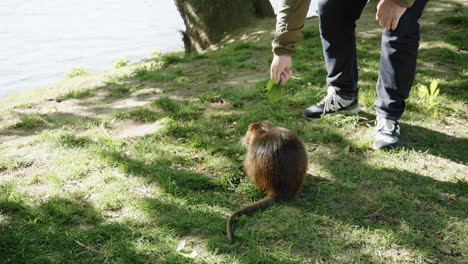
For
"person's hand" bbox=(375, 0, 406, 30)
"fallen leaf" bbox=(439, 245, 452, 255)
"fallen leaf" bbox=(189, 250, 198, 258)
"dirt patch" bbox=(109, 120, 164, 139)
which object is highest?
"person's hand" bbox=(375, 0, 406, 30)

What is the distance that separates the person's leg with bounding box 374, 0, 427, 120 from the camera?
3.05 meters

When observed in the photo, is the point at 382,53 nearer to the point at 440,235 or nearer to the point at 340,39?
the point at 340,39

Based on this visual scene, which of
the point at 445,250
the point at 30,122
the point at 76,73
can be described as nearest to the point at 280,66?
the point at 445,250

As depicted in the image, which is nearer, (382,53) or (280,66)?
(280,66)

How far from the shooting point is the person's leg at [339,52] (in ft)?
11.5

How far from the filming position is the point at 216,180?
3145mm

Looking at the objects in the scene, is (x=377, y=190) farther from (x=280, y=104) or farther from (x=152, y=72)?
(x=152, y=72)

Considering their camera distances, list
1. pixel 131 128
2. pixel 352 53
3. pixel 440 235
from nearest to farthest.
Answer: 1. pixel 440 235
2. pixel 352 53
3. pixel 131 128

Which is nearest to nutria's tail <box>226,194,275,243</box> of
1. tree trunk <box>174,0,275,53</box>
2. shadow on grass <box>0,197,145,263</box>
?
shadow on grass <box>0,197,145,263</box>

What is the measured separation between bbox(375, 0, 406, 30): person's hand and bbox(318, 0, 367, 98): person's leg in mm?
759

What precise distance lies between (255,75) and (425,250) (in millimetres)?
3190

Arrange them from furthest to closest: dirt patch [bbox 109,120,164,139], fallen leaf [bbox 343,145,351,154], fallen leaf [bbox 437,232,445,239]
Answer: dirt patch [bbox 109,120,164,139]
fallen leaf [bbox 343,145,351,154]
fallen leaf [bbox 437,232,445,239]

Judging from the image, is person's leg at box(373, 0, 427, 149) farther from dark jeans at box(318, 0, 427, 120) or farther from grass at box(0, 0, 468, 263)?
grass at box(0, 0, 468, 263)

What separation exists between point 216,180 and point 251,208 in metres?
0.51
